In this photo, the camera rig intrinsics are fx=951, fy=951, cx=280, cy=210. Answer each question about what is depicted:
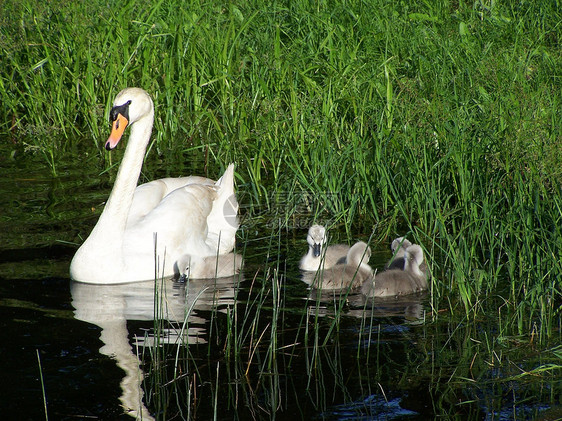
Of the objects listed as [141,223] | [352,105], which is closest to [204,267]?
[141,223]

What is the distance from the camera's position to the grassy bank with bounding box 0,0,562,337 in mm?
6418

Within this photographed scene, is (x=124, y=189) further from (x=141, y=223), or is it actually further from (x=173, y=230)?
(x=173, y=230)

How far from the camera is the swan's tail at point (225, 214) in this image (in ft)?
25.2

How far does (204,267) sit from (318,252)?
92 cm

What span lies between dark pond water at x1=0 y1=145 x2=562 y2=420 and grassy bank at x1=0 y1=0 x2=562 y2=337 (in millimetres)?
567

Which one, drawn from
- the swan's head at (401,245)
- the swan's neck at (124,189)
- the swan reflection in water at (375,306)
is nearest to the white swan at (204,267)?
the swan's neck at (124,189)

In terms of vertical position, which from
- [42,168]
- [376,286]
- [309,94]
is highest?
[309,94]

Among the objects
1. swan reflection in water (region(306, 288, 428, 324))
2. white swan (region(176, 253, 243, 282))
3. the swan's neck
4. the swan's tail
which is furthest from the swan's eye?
swan reflection in water (region(306, 288, 428, 324))

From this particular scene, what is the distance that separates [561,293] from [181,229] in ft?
9.24

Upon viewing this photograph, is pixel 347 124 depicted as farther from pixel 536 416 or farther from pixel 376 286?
pixel 536 416

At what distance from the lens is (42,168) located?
918 centimetres

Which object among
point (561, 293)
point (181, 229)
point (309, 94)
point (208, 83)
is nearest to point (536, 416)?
point (561, 293)

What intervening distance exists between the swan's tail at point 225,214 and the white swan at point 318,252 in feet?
3.27

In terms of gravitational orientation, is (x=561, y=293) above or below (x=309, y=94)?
below
